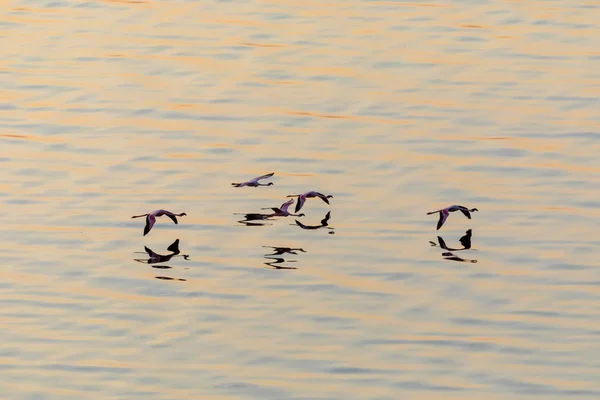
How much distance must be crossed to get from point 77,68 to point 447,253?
49.5 ft

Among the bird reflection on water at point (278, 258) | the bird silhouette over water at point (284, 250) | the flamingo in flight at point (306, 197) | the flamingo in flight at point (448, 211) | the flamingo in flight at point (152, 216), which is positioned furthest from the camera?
the flamingo in flight at point (306, 197)

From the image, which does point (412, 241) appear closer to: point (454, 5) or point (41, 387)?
point (41, 387)

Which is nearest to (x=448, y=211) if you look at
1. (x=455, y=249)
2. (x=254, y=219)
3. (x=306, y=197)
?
(x=455, y=249)

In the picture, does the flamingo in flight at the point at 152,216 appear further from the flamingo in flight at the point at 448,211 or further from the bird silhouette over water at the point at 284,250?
the flamingo in flight at the point at 448,211

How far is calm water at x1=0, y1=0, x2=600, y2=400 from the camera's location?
2425cm

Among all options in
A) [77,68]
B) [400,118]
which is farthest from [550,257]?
A: [77,68]

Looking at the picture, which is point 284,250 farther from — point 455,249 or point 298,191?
point 298,191

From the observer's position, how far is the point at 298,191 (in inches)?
1288

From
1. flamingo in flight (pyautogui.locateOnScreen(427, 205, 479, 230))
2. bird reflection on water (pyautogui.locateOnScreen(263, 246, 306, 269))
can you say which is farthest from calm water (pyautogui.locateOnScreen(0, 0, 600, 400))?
flamingo in flight (pyautogui.locateOnScreen(427, 205, 479, 230))

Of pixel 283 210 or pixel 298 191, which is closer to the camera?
pixel 283 210

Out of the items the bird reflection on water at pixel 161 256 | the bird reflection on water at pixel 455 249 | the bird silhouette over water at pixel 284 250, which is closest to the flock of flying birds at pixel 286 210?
the bird reflection on water at pixel 455 249

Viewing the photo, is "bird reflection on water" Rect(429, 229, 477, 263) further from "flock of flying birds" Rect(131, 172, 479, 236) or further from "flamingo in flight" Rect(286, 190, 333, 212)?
"flamingo in flight" Rect(286, 190, 333, 212)

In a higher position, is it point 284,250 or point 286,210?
point 286,210

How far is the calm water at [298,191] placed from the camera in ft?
79.6
